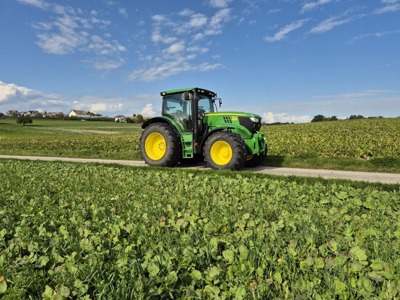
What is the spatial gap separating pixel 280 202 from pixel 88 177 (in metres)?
4.39

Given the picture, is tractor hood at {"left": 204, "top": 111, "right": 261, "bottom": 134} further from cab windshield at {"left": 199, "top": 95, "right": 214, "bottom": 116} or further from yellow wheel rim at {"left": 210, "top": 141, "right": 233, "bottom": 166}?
yellow wheel rim at {"left": 210, "top": 141, "right": 233, "bottom": 166}

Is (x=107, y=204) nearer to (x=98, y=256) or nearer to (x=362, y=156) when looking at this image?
(x=98, y=256)

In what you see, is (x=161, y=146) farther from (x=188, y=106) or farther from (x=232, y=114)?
(x=232, y=114)

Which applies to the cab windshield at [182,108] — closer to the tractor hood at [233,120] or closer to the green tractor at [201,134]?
the green tractor at [201,134]

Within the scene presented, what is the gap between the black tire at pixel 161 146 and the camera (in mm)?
10859

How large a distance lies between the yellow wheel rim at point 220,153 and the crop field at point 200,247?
4849 millimetres

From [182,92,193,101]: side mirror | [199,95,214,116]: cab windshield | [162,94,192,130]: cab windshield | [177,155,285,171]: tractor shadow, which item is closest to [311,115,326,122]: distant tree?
[177,155,285,171]: tractor shadow

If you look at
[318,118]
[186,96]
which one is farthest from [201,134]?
[318,118]

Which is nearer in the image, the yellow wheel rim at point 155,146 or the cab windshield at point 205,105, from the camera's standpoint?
the cab windshield at point 205,105

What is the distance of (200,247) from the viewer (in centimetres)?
301

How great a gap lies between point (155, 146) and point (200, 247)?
29.5 feet

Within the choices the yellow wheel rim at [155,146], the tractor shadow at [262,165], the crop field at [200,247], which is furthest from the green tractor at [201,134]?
the crop field at [200,247]

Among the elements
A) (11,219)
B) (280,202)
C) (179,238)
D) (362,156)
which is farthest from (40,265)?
(362,156)

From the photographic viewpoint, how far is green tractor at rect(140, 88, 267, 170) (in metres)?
10.0
